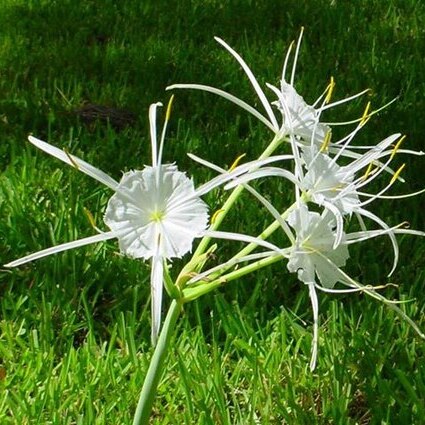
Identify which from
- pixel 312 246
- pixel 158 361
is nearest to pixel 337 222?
pixel 312 246

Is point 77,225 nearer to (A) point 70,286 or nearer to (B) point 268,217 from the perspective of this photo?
(A) point 70,286

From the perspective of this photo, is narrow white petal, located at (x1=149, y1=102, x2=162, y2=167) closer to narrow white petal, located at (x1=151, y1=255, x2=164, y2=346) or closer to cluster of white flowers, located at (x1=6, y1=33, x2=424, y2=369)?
cluster of white flowers, located at (x1=6, y1=33, x2=424, y2=369)

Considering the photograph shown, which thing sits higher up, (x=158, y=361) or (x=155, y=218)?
(x=155, y=218)

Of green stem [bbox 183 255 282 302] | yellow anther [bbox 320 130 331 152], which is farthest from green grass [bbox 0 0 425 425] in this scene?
yellow anther [bbox 320 130 331 152]

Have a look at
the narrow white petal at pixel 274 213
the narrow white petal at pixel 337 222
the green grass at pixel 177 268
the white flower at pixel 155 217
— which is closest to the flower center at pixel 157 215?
the white flower at pixel 155 217

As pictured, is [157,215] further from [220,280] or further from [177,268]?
[177,268]

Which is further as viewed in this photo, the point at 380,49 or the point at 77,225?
the point at 380,49

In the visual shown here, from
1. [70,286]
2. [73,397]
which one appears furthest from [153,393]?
[70,286]
